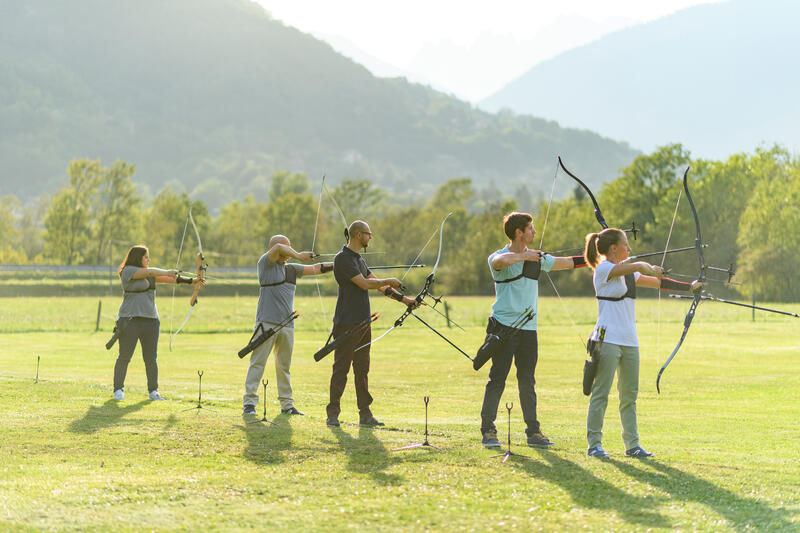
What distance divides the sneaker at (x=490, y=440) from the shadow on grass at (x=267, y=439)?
198 cm

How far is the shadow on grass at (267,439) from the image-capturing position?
8.02 metres

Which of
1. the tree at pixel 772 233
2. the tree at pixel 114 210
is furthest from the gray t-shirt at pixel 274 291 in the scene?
the tree at pixel 114 210

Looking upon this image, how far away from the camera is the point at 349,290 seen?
9.69 metres

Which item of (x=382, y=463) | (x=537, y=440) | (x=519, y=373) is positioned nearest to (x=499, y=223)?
(x=519, y=373)

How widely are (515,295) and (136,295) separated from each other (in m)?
6.24

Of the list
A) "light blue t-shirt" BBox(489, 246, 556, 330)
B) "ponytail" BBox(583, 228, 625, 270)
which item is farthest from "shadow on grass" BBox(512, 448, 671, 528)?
"ponytail" BBox(583, 228, 625, 270)

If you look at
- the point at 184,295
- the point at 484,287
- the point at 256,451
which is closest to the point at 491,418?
the point at 256,451

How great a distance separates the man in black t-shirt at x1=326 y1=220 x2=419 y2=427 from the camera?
9438 mm

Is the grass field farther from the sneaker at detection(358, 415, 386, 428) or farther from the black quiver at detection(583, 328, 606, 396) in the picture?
the black quiver at detection(583, 328, 606, 396)

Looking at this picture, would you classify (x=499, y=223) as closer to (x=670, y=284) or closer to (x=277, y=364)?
(x=277, y=364)

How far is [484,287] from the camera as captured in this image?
7519 cm

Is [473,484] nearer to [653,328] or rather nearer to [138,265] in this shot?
[138,265]

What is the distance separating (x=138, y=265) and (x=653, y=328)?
28.0 meters

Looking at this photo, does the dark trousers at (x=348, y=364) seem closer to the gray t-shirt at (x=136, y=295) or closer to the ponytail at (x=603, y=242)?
the ponytail at (x=603, y=242)
